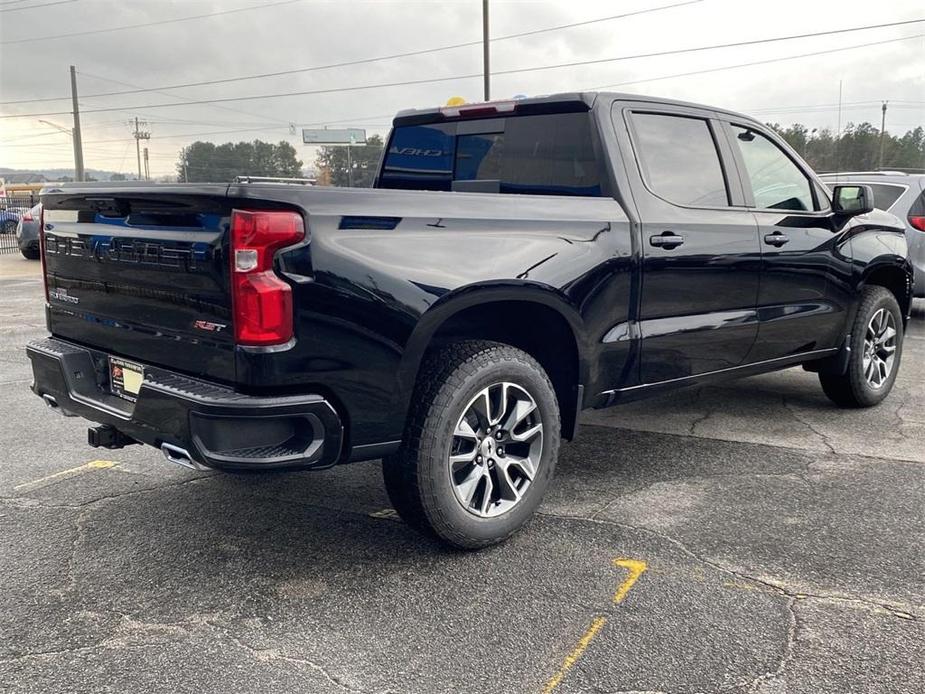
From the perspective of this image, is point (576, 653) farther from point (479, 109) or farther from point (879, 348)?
point (879, 348)

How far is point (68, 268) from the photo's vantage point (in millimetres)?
3496

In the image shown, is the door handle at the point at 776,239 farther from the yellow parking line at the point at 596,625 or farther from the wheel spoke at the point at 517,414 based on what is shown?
the yellow parking line at the point at 596,625

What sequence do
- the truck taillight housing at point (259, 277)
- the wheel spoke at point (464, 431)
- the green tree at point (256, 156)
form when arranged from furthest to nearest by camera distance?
the green tree at point (256, 156), the wheel spoke at point (464, 431), the truck taillight housing at point (259, 277)

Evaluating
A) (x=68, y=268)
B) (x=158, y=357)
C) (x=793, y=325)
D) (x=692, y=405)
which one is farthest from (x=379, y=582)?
(x=692, y=405)

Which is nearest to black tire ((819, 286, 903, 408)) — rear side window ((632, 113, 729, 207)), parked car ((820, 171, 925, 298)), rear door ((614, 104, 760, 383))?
rear door ((614, 104, 760, 383))

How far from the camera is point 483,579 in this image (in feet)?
10.2

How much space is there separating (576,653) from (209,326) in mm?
1602

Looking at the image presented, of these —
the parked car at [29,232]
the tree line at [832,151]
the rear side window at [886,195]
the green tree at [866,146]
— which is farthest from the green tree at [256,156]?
the rear side window at [886,195]

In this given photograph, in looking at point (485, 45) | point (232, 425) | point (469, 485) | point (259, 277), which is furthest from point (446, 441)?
point (485, 45)

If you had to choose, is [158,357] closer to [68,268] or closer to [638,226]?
[68,268]

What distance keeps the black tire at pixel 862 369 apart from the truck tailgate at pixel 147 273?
4.25 metres

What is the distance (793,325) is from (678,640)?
8.74 feet

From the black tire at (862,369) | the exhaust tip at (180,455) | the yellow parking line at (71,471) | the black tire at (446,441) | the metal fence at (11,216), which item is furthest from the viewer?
the metal fence at (11,216)

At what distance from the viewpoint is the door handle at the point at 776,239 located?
4.48 m
